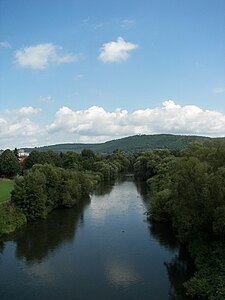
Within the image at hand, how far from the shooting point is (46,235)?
36.2m

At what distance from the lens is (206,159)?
2922cm

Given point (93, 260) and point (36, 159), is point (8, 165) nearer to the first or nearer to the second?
point (36, 159)

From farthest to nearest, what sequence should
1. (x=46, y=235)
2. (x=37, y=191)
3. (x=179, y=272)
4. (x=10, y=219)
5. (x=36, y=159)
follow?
1. (x=36, y=159)
2. (x=37, y=191)
3. (x=10, y=219)
4. (x=46, y=235)
5. (x=179, y=272)

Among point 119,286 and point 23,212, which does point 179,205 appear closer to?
point 119,286

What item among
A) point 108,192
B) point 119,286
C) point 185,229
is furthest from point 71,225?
point 108,192

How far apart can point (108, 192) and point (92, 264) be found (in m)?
38.9

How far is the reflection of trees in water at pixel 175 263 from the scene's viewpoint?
23.5 metres

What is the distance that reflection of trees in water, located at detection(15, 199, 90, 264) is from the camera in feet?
101

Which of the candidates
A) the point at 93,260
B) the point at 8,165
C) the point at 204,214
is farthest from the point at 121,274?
the point at 8,165

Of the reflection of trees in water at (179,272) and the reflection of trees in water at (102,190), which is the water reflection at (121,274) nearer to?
the reflection of trees in water at (179,272)

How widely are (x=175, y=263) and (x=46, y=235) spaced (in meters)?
13.6

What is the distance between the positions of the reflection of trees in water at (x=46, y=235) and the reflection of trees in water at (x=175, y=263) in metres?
8.50

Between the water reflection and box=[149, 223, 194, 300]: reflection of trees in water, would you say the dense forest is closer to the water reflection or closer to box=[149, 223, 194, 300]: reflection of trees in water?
box=[149, 223, 194, 300]: reflection of trees in water

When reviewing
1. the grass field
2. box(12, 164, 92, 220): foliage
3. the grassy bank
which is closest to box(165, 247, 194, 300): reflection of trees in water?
the grassy bank
